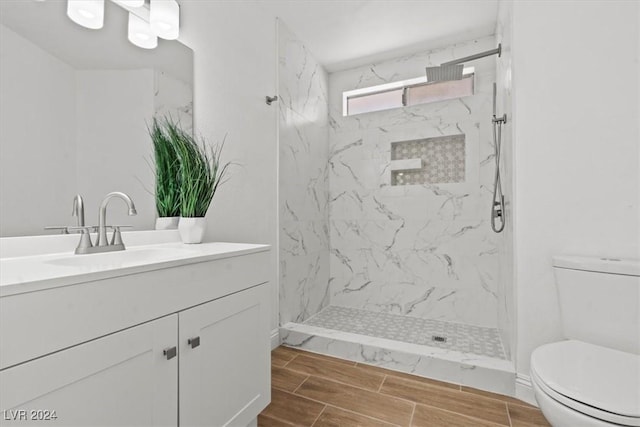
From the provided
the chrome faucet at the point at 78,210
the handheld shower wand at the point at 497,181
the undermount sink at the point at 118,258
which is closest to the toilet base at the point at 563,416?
the handheld shower wand at the point at 497,181

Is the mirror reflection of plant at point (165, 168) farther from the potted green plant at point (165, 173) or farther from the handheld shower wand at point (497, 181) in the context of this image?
the handheld shower wand at point (497, 181)

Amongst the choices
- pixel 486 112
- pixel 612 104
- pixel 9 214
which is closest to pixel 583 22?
pixel 612 104

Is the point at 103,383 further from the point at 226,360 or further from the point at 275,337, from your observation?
the point at 275,337

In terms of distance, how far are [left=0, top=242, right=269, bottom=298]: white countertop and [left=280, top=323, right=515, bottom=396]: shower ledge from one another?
1088mm

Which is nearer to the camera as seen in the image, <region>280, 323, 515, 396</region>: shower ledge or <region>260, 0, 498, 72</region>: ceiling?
<region>280, 323, 515, 396</region>: shower ledge

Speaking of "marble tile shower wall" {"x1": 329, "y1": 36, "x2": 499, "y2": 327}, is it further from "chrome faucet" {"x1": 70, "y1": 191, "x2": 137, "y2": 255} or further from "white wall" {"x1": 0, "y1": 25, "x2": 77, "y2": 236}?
"white wall" {"x1": 0, "y1": 25, "x2": 77, "y2": 236}

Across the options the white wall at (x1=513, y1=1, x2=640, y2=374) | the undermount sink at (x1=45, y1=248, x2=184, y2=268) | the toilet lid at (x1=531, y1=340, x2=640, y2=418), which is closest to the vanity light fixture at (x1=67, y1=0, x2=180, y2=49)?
the undermount sink at (x1=45, y1=248, x2=184, y2=268)

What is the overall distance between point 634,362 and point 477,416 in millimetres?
694

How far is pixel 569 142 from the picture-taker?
1.58m

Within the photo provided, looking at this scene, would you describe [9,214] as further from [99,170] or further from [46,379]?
[46,379]

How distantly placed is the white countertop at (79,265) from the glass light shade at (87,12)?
3.05 feet

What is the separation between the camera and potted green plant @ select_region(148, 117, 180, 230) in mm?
1486

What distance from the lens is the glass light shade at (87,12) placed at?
4.05 feet

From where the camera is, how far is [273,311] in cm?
231
